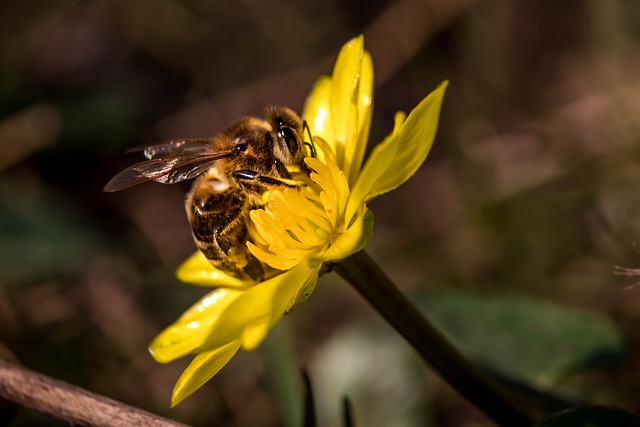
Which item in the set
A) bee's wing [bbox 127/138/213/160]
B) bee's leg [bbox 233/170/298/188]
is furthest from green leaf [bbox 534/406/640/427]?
bee's wing [bbox 127/138/213/160]

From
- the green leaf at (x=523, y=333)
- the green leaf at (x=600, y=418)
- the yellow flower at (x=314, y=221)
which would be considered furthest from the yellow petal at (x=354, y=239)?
the green leaf at (x=523, y=333)

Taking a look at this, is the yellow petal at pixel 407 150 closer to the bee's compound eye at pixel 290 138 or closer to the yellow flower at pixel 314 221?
the yellow flower at pixel 314 221

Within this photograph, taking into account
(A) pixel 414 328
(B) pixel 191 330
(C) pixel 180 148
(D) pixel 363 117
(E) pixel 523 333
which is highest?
(C) pixel 180 148

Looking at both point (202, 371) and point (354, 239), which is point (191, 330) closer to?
point (202, 371)

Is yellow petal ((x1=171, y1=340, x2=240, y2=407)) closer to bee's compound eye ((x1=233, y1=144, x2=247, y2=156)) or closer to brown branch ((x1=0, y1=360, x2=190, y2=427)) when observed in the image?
brown branch ((x1=0, y1=360, x2=190, y2=427))

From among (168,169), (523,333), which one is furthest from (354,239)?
(523,333)

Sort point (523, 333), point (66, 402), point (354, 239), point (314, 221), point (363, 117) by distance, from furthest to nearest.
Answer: point (523, 333) → point (363, 117) → point (314, 221) → point (66, 402) → point (354, 239)

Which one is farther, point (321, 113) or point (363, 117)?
point (321, 113)

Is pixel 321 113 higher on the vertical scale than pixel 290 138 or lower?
lower
